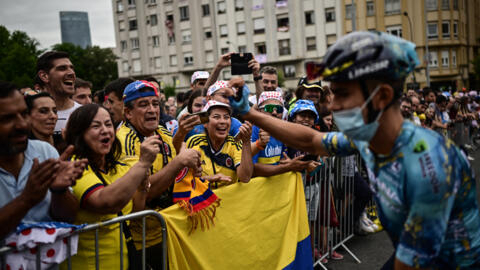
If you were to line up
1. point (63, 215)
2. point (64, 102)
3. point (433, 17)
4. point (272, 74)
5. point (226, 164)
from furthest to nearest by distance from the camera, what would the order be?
point (433, 17), point (272, 74), point (64, 102), point (226, 164), point (63, 215)

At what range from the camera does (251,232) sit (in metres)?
4.25

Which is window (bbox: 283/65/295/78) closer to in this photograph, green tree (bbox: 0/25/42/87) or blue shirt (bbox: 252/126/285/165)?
green tree (bbox: 0/25/42/87)

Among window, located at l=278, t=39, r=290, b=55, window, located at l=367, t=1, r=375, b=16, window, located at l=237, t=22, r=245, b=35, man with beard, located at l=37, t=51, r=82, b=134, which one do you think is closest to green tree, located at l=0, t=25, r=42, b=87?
window, located at l=237, t=22, r=245, b=35

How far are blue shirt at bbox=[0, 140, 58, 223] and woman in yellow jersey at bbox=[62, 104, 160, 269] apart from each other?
252mm

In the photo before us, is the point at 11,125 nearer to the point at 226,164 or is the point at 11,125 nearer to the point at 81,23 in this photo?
the point at 226,164

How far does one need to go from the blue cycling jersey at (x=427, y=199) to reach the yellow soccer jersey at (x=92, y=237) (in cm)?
178

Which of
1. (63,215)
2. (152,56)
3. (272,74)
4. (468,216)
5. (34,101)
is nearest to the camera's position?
(468,216)

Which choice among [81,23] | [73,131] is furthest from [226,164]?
[81,23]

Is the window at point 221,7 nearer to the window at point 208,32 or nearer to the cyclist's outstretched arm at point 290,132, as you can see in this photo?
the window at point 208,32

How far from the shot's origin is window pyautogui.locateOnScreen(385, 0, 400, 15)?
4591 centimetres

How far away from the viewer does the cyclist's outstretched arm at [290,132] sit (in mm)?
2861

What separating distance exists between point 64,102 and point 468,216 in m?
4.42

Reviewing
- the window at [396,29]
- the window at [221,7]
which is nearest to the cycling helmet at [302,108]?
the window at [396,29]

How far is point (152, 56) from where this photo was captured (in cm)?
5941
